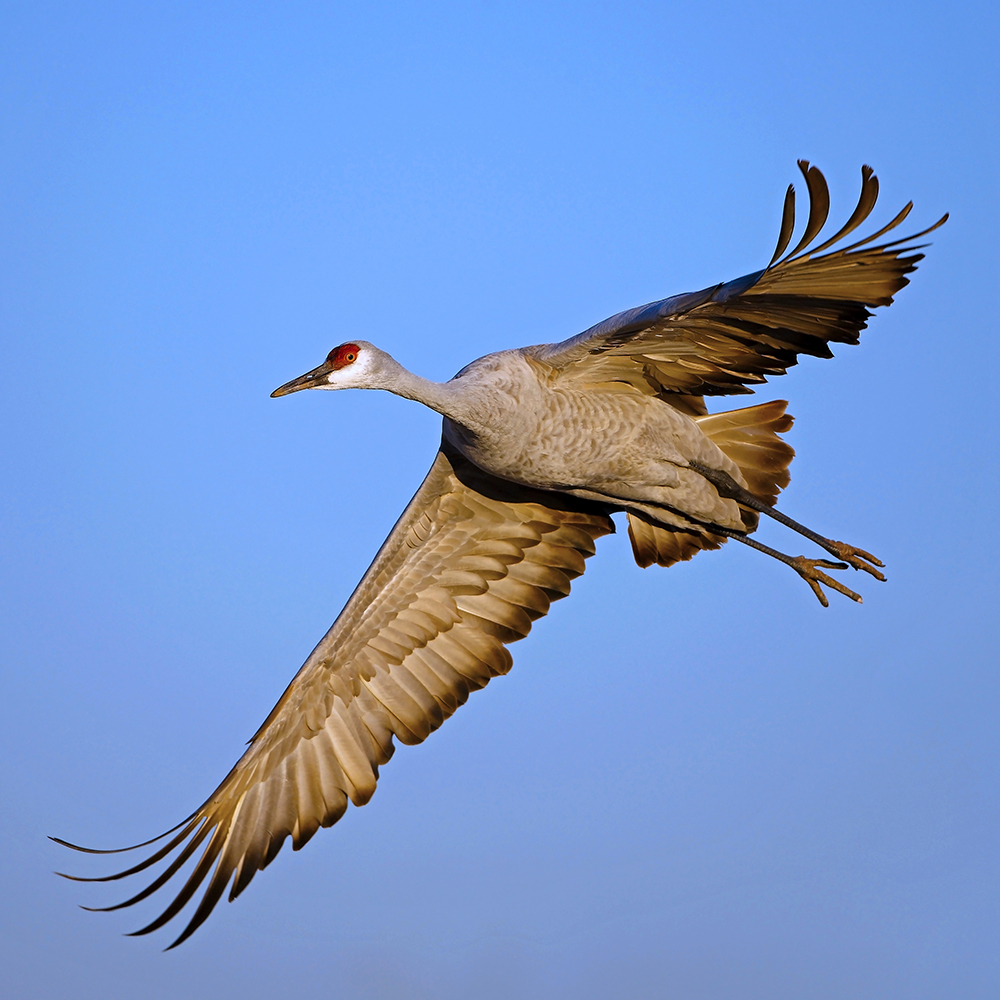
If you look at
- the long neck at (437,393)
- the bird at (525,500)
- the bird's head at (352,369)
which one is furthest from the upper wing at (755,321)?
the bird's head at (352,369)

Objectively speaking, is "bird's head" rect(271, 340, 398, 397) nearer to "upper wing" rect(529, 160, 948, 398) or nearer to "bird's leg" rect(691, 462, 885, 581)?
"upper wing" rect(529, 160, 948, 398)

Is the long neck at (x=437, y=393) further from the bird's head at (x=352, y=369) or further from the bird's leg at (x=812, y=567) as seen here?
the bird's leg at (x=812, y=567)

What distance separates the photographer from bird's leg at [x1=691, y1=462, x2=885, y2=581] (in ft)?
22.7

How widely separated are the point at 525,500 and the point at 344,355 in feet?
5.62

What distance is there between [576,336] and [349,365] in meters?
1.24

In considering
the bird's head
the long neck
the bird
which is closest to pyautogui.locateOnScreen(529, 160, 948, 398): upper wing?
the bird

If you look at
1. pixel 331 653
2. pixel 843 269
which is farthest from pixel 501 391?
pixel 331 653

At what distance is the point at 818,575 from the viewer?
23.3 ft

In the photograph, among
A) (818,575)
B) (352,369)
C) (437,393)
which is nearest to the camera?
(437,393)

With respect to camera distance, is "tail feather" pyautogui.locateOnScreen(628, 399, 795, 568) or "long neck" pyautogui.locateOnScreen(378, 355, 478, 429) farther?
"tail feather" pyautogui.locateOnScreen(628, 399, 795, 568)

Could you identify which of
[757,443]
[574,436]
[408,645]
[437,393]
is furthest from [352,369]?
[757,443]

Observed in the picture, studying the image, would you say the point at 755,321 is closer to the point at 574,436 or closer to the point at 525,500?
the point at 574,436

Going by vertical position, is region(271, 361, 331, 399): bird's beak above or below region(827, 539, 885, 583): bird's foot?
above

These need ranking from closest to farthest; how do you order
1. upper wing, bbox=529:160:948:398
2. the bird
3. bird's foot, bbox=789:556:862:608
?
upper wing, bbox=529:160:948:398 < the bird < bird's foot, bbox=789:556:862:608
